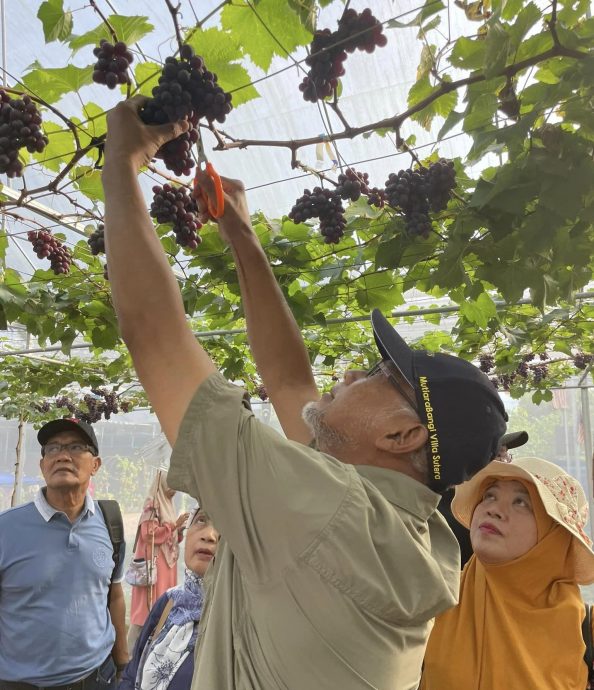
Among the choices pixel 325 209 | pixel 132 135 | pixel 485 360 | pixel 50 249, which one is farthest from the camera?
pixel 485 360

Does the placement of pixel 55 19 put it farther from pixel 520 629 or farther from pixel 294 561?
pixel 520 629

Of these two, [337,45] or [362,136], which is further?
[362,136]

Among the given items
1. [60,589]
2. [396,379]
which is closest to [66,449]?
[60,589]

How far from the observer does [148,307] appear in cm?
93

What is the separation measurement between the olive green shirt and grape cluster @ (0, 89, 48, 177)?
3.14 feet

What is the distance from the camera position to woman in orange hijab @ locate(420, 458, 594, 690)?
1746 mm

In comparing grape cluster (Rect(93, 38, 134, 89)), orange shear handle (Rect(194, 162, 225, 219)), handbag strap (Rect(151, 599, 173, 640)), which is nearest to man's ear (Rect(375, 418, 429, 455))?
orange shear handle (Rect(194, 162, 225, 219))

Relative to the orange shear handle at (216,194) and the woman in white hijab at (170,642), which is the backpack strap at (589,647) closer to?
the woman in white hijab at (170,642)

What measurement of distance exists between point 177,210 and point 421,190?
0.74 metres

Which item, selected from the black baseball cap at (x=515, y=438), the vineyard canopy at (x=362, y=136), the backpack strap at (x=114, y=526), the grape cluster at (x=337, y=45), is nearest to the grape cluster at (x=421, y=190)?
the vineyard canopy at (x=362, y=136)

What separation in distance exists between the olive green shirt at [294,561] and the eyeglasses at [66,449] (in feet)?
8.01

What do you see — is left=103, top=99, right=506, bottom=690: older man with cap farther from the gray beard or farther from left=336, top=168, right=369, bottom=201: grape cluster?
left=336, top=168, right=369, bottom=201: grape cluster

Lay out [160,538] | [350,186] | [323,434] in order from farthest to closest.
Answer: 1. [160,538]
2. [350,186]
3. [323,434]

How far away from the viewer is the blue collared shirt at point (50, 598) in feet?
8.79
